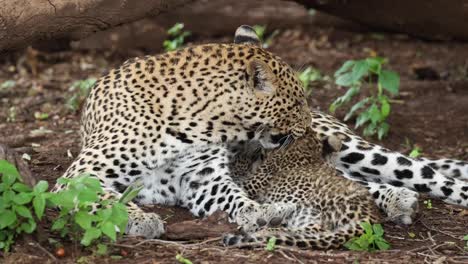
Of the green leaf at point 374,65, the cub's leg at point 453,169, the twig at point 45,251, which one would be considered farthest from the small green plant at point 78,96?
the twig at point 45,251

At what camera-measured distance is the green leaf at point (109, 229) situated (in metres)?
4.97

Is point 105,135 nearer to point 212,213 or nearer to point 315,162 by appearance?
point 212,213

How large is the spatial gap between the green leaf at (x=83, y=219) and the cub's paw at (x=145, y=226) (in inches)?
29.7

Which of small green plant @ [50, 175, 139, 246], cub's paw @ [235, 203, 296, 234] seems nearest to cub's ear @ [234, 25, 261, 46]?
cub's paw @ [235, 203, 296, 234]

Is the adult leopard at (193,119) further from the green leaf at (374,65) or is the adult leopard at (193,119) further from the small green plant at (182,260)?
the green leaf at (374,65)

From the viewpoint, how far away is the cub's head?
7.04 metres

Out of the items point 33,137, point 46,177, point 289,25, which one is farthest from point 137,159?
point 289,25

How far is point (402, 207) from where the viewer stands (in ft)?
22.4

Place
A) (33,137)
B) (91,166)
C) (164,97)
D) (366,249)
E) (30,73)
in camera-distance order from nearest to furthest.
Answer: (366,249) < (91,166) < (164,97) < (33,137) < (30,73)

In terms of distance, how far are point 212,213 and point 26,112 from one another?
4590 millimetres

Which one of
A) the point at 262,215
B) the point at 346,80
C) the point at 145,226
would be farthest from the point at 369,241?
the point at 346,80

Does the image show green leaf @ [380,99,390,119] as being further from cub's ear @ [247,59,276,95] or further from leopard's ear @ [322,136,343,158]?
cub's ear @ [247,59,276,95]

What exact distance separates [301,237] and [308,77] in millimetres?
5285

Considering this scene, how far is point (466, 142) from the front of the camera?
368 inches
